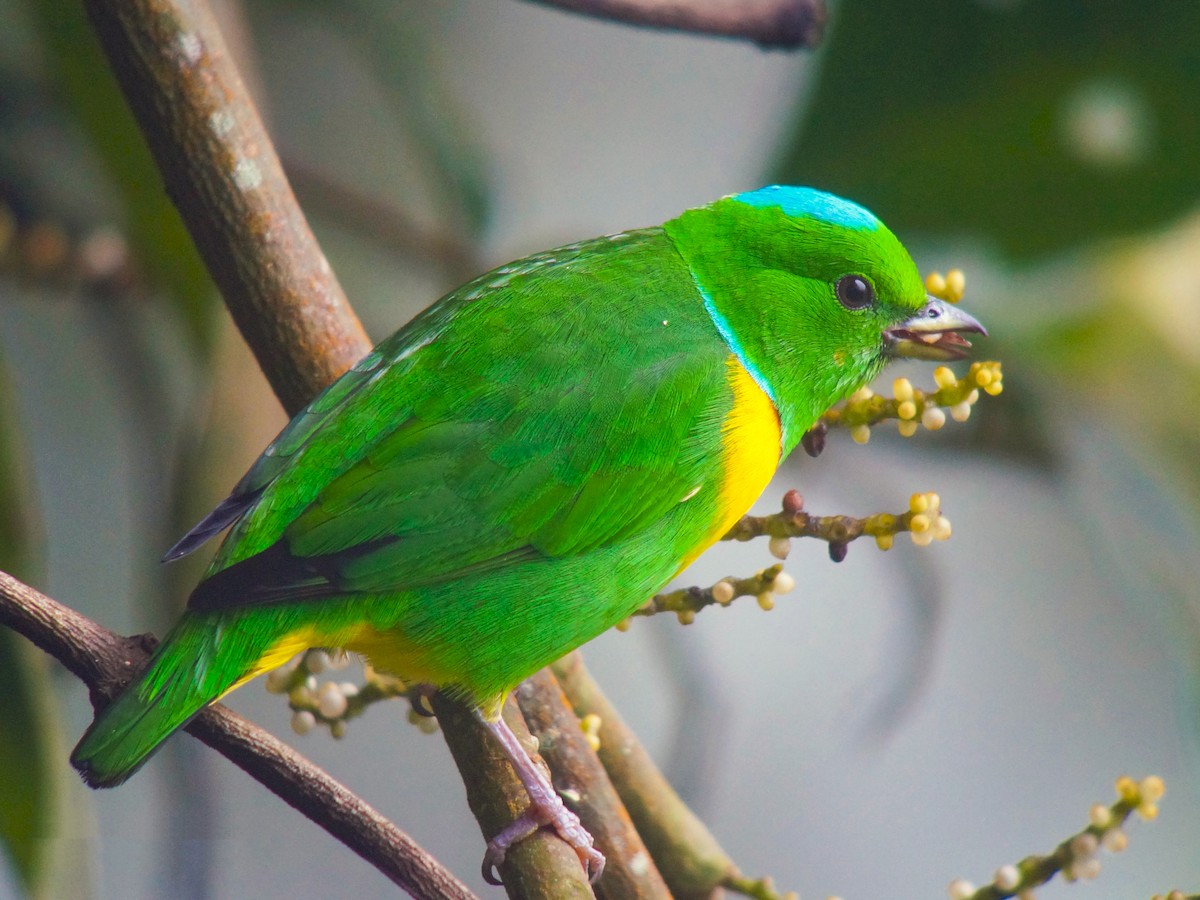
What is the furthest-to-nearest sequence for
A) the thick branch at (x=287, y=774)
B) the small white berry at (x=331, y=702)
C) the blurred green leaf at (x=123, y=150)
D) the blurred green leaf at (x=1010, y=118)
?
1. the blurred green leaf at (x=1010, y=118)
2. the blurred green leaf at (x=123, y=150)
3. the small white berry at (x=331, y=702)
4. the thick branch at (x=287, y=774)

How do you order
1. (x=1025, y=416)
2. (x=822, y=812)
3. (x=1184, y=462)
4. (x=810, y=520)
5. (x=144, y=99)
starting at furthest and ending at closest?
1. (x=822, y=812)
2. (x=1025, y=416)
3. (x=1184, y=462)
4. (x=144, y=99)
5. (x=810, y=520)

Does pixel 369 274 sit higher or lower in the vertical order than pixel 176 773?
higher

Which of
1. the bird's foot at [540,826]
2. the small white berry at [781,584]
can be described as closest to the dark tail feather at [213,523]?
the bird's foot at [540,826]

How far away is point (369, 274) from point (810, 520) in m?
1.96

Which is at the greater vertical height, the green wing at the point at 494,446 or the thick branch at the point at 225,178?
the thick branch at the point at 225,178

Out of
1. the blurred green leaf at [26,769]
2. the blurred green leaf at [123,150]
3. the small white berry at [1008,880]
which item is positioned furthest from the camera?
the blurred green leaf at [123,150]

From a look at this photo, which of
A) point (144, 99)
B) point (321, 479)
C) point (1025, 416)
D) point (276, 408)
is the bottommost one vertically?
point (321, 479)

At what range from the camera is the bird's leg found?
1.11 meters

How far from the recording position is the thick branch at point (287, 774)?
923mm

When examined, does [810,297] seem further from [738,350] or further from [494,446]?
[494,446]

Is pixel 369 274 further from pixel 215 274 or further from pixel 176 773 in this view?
pixel 215 274

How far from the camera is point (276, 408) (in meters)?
1.71

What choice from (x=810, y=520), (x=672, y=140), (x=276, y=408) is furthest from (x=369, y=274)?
(x=810, y=520)

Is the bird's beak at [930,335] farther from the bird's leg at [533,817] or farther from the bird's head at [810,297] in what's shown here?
the bird's leg at [533,817]
